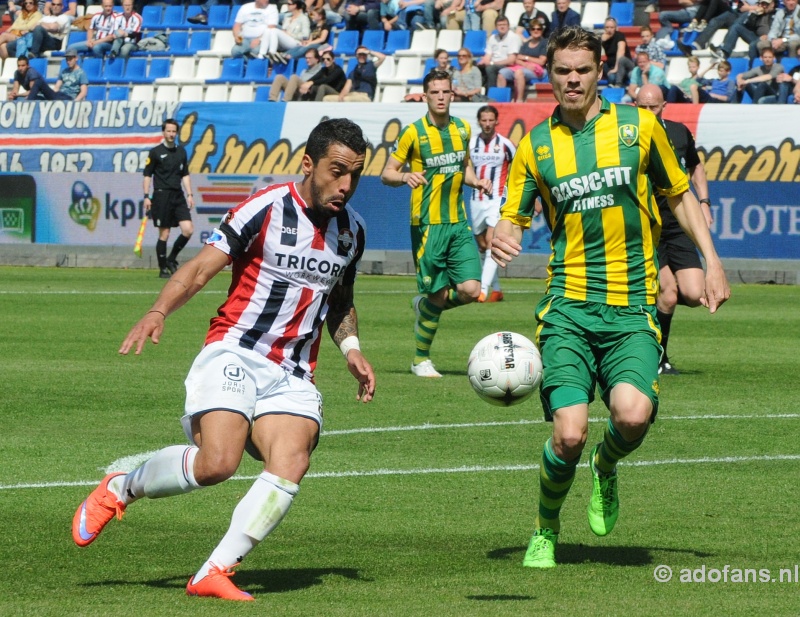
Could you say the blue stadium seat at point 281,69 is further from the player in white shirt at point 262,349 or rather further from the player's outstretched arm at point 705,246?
the player in white shirt at point 262,349

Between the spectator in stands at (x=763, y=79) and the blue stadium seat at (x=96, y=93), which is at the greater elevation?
the spectator in stands at (x=763, y=79)

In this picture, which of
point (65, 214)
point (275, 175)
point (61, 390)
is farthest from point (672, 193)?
point (65, 214)

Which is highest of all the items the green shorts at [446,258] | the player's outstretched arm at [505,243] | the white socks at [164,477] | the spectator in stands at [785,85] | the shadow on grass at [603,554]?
the spectator in stands at [785,85]

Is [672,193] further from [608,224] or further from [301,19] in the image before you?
[301,19]

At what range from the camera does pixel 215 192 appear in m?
26.5

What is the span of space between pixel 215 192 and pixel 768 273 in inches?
391

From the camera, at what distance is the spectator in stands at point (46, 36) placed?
3378cm

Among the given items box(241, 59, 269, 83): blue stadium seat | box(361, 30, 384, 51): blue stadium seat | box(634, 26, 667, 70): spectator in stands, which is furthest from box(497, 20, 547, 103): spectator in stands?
box(241, 59, 269, 83): blue stadium seat

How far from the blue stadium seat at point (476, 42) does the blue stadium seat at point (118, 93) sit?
7.49 meters

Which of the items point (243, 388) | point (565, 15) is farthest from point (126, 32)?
point (243, 388)

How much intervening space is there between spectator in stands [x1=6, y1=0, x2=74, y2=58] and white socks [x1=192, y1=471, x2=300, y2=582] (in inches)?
1192

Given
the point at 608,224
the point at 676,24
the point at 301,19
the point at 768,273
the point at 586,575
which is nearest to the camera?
the point at 586,575

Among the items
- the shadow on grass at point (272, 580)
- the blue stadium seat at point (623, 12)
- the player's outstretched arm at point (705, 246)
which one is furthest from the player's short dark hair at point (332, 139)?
the blue stadium seat at point (623, 12)

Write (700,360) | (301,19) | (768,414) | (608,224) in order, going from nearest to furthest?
(608,224) < (768,414) < (700,360) < (301,19)
